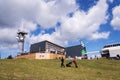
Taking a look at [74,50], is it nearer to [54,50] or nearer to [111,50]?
[54,50]

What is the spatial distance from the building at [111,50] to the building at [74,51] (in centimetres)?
2255

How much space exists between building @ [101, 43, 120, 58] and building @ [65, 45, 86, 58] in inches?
888

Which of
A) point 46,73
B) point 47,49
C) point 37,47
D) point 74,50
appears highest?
point 37,47

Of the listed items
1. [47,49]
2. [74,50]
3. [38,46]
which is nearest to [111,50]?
[74,50]

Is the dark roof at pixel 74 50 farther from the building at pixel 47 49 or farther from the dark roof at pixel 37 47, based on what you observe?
the dark roof at pixel 37 47

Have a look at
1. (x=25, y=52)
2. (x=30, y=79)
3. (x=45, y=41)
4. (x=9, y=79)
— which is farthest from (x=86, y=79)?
(x=25, y=52)

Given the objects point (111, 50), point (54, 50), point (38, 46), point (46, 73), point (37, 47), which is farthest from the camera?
point (37, 47)

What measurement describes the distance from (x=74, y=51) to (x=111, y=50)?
3531 centimetres

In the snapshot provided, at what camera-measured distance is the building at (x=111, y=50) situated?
97125 millimetres

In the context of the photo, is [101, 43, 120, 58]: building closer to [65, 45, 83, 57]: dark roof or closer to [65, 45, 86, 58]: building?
[65, 45, 86, 58]: building

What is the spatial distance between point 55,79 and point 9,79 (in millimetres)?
6538

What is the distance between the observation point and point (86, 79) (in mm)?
35688

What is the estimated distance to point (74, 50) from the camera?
132m

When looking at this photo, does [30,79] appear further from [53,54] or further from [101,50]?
[53,54]
